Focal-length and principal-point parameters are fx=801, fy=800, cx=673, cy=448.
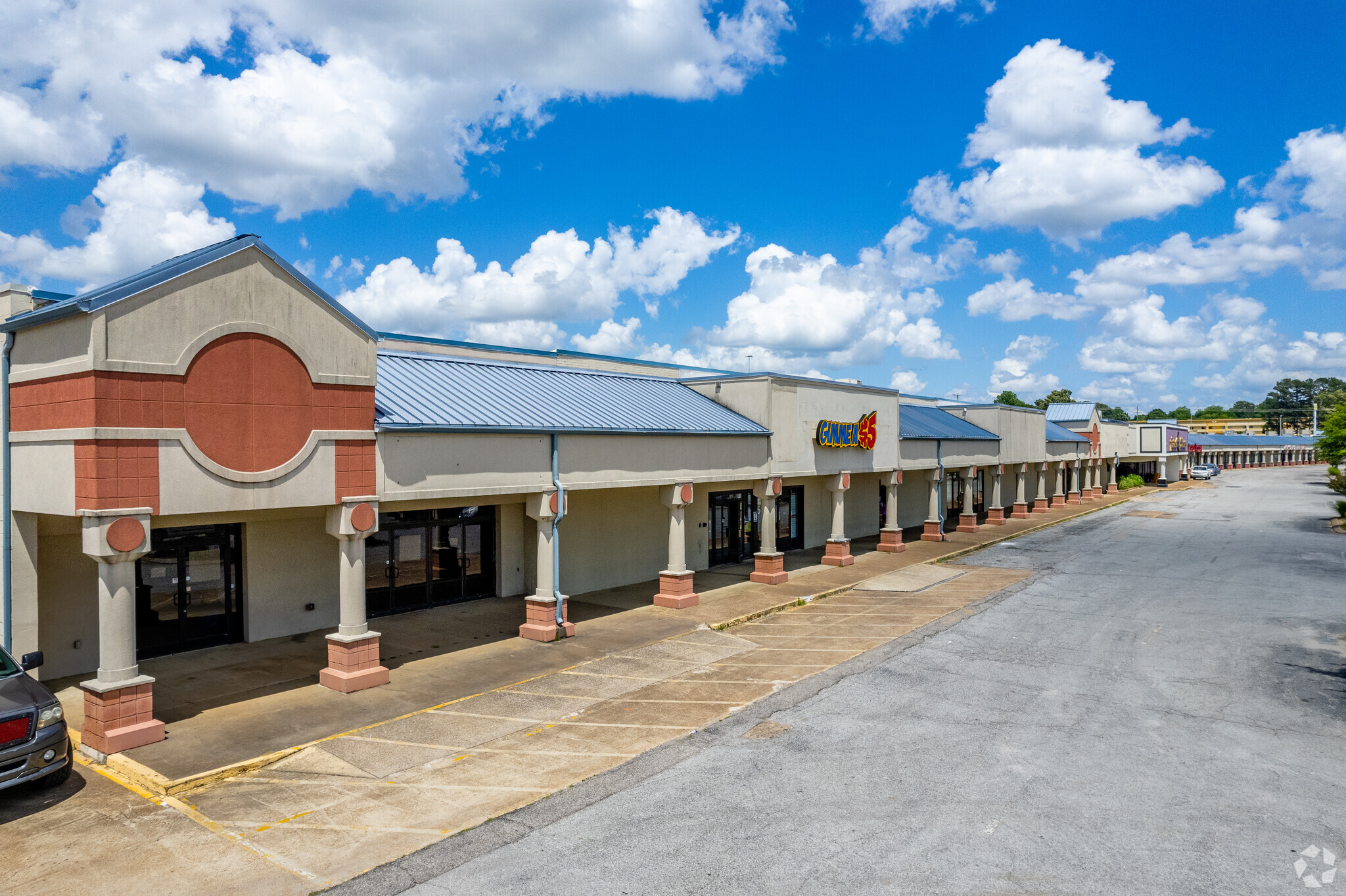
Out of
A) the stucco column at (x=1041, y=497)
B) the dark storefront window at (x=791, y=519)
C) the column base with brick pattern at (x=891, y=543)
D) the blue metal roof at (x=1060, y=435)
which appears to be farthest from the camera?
the blue metal roof at (x=1060, y=435)

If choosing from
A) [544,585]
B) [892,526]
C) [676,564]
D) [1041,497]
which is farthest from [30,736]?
[1041,497]

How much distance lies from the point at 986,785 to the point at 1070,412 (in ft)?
193

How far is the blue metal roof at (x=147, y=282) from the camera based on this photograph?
457 inches

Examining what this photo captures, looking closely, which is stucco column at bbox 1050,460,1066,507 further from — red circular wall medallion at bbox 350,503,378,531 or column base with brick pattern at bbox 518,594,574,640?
red circular wall medallion at bbox 350,503,378,531

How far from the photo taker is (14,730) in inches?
391

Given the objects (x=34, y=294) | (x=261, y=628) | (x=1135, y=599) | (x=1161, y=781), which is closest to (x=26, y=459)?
(x=34, y=294)

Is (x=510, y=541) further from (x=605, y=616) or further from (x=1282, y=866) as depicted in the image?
(x=1282, y=866)

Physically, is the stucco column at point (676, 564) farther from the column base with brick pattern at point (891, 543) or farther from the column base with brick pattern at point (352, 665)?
the column base with brick pattern at point (891, 543)

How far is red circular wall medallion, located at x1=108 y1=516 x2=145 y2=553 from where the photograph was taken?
460 inches

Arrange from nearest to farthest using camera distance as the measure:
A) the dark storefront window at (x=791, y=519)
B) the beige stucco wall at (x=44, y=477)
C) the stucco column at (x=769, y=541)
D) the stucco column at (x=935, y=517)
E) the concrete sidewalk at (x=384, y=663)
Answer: the concrete sidewalk at (x=384, y=663), the beige stucco wall at (x=44, y=477), the stucco column at (x=769, y=541), the dark storefront window at (x=791, y=519), the stucco column at (x=935, y=517)

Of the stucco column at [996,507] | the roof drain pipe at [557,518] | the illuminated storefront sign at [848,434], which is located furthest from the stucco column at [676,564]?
the stucco column at [996,507]

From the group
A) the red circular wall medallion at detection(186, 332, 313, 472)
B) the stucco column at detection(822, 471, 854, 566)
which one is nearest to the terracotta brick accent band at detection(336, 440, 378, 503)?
the red circular wall medallion at detection(186, 332, 313, 472)

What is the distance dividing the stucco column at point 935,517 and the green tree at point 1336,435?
2658cm

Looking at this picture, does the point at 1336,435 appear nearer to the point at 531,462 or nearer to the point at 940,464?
the point at 940,464
